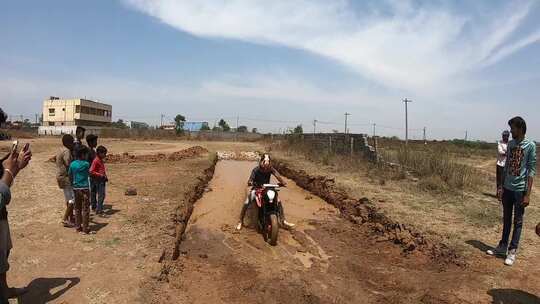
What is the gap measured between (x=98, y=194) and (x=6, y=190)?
493 cm

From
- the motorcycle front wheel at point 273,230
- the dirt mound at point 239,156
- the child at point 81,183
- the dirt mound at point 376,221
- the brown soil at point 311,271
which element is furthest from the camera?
the dirt mound at point 239,156

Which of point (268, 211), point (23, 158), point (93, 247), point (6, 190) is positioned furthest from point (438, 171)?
point (6, 190)

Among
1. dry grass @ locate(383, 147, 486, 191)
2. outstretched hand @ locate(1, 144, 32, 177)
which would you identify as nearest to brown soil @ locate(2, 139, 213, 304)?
outstretched hand @ locate(1, 144, 32, 177)

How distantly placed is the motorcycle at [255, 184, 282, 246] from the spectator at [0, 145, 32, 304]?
15.6 ft

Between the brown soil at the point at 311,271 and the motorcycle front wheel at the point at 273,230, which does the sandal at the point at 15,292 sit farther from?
the motorcycle front wheel at the point at 273,230

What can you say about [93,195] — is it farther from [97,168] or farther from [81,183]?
[81,183]

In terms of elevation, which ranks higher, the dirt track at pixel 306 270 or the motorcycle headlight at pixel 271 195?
the motorcycle headlight at pixel 271 195

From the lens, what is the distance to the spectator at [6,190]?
4.41 metres

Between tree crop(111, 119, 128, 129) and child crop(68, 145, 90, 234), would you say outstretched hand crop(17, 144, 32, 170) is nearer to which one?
child crop(68, 145, 90, 234)

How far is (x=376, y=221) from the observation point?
409 inches

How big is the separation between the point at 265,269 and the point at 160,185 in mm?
7136

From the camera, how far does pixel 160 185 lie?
1365 centimetres

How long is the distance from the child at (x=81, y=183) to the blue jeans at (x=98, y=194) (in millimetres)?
1322

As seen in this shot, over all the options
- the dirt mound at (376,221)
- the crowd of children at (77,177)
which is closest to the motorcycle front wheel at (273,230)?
the dirt mound at (376,221)
